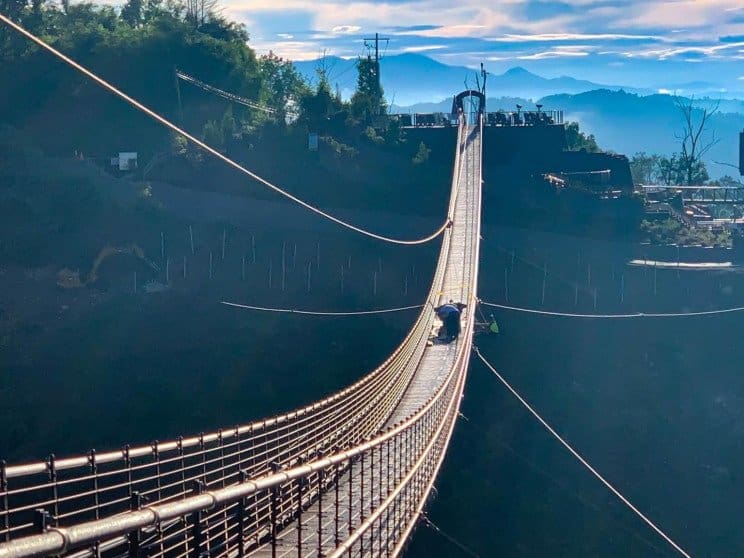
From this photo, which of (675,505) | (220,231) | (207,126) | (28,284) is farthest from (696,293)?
(28,284)

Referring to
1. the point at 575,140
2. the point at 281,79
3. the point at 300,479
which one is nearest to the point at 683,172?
the point at 575,140

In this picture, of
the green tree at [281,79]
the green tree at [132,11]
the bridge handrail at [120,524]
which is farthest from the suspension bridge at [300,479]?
the green tree at [132,11]

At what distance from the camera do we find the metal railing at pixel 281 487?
410 cm

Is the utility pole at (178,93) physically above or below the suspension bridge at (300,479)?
above

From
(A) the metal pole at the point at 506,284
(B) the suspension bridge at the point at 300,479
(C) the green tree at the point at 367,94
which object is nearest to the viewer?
(B) the suspension bridge at the point at 300,479

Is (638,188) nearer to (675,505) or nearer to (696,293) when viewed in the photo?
(696,293)

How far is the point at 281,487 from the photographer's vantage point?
6.57 meters

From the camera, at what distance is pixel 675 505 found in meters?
19.0

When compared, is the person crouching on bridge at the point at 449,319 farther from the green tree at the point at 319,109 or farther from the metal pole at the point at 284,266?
the green tree at the point at 319,109

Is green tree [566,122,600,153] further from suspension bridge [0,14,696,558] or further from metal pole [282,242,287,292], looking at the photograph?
suspension bridge [0,14,696,558]

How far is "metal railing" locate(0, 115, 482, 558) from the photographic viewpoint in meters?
4.10

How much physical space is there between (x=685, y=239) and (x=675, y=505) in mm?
8544

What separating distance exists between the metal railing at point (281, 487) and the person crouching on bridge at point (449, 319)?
258 millimetres

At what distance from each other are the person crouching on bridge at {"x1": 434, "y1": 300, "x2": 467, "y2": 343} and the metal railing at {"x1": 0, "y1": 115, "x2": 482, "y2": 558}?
258 millimetres
